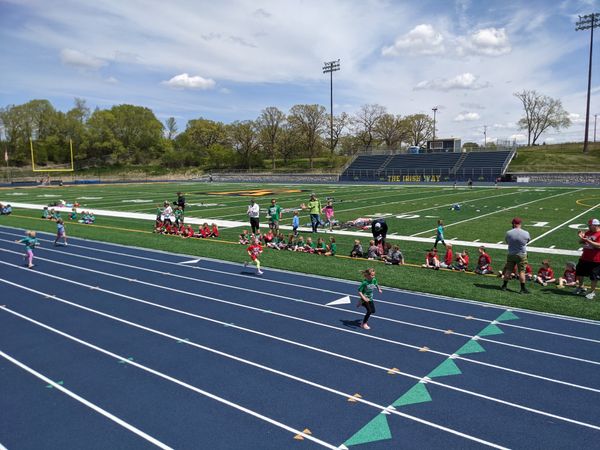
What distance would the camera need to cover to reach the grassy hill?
64625mm

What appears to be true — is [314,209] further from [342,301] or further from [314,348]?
[314,348]

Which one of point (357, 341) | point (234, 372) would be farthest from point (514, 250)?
point (234, 372)

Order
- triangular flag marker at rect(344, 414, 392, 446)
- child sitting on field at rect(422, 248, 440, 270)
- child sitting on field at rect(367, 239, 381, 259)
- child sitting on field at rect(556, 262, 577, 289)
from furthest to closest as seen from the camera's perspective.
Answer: child sitting on field at rect(367, 239, 381, 259)
child sitting on field at rect(422, 248, 440, 270)
child sitting on field at rect(556, 262, 577, 289)
triangular flag marker at rect(344, 414, 392, 446)

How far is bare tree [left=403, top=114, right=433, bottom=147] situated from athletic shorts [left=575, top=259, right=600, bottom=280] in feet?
336

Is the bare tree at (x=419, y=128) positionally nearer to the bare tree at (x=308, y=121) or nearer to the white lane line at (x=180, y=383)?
the bare tree at (x=308, y=121)

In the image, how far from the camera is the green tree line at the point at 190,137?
104562mm

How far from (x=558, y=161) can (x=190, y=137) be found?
280 feet

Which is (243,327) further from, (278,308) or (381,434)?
(381,434)

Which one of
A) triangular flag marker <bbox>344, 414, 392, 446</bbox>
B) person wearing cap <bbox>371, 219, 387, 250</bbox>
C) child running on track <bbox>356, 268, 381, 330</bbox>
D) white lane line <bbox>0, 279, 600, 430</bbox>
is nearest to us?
triangular flag marker <bbox>344, 414, 392, 446</bbox>

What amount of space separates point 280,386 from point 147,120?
4927 inches

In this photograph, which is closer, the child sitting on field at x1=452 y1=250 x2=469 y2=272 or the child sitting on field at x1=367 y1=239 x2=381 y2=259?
the child sitting on field at x1=452 y1=250 x2=469 y2=272

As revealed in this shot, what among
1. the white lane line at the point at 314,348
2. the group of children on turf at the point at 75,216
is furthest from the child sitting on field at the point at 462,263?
the group of children on turf at the point at 75,216

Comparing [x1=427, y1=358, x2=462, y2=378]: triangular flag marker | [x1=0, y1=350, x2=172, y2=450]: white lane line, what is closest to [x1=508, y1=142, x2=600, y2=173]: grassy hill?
[x1=427, y1=358, x2=462, y2=378]: triangular flag marker

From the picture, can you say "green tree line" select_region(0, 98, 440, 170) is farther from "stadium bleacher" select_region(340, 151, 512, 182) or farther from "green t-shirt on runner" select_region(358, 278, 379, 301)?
"green t-shirt on runner" select_region(358, 278, 379, 301)
